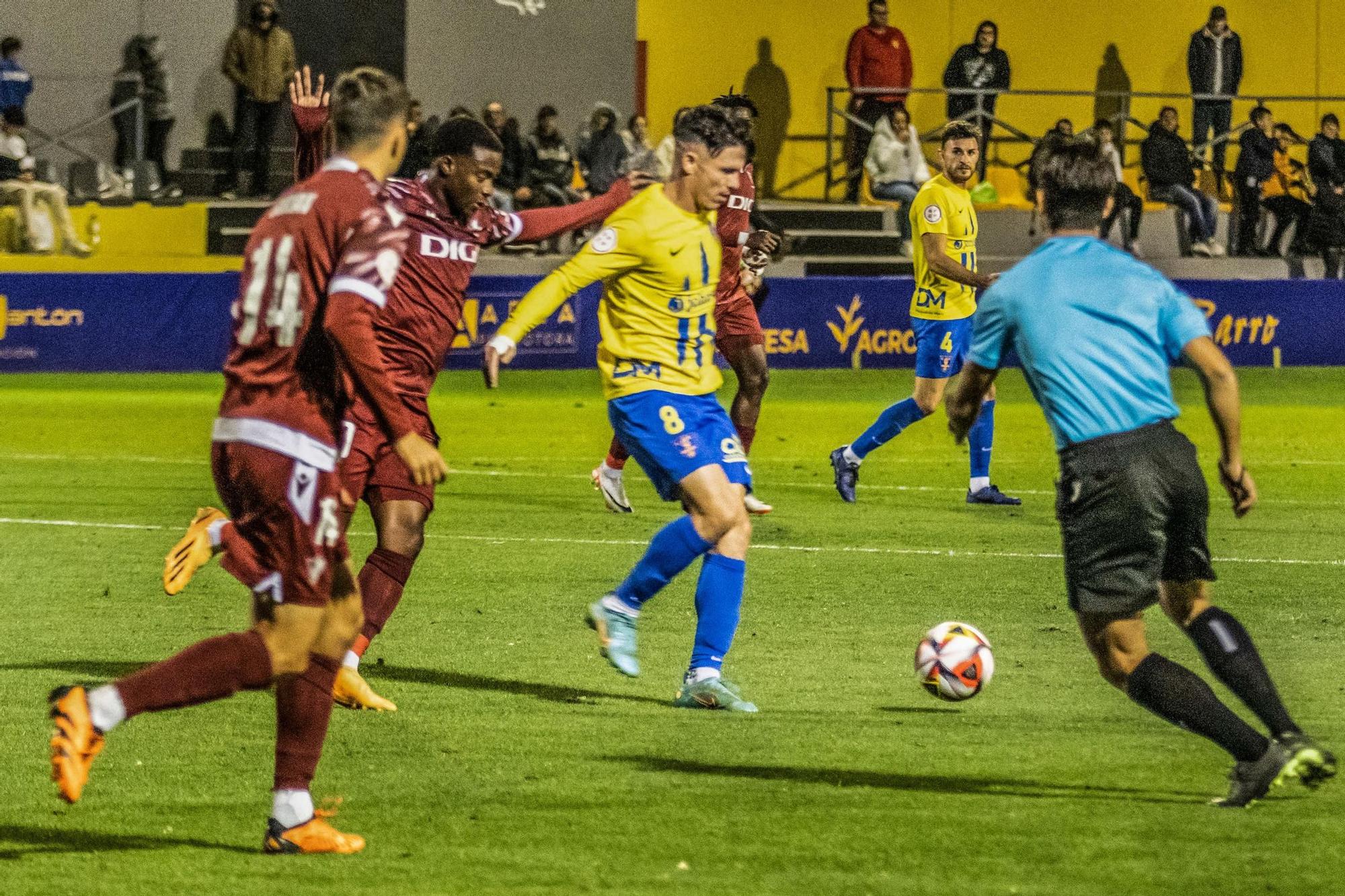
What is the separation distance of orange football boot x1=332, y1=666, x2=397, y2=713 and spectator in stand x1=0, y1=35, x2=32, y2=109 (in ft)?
64.1

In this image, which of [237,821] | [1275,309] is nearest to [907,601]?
[237,821]

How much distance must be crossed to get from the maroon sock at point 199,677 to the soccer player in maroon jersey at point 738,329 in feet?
21.5

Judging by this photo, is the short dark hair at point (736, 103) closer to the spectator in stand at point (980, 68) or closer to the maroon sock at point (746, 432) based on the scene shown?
the maroon sock at point (746, 432)

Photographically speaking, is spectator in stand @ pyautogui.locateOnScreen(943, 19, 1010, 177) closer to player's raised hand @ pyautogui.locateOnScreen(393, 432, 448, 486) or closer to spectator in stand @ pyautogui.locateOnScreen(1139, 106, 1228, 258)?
spectator in stand @ pyautogui.locateOnScreen(1139, 106, 1228, 258)

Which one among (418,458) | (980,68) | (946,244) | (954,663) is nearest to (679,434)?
(954,663)

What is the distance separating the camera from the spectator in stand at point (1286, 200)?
95.3ft

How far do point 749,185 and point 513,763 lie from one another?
7239 mm

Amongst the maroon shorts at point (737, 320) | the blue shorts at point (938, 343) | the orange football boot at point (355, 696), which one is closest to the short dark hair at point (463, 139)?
the orange football boot at point (355, 696)

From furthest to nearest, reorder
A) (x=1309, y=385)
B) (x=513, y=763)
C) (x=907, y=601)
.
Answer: (x=1309, y=385)
(x=907, y=601)
(x=513, y=763)

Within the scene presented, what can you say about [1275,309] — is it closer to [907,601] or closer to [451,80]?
[451,80]

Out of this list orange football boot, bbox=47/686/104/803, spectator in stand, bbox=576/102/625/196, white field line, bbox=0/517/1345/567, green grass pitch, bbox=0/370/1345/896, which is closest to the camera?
orange football boot, bbox=47/686/104/803

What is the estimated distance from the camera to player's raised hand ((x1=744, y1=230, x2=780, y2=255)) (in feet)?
36.7

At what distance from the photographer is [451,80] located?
29.3 metres

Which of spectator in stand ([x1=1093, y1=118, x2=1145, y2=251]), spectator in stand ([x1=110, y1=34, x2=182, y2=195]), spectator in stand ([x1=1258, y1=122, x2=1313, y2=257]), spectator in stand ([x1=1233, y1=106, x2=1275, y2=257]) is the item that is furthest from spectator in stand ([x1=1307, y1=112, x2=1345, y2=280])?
spectator in stand ([x1=110, y1=34, x2=182, y2=195])
